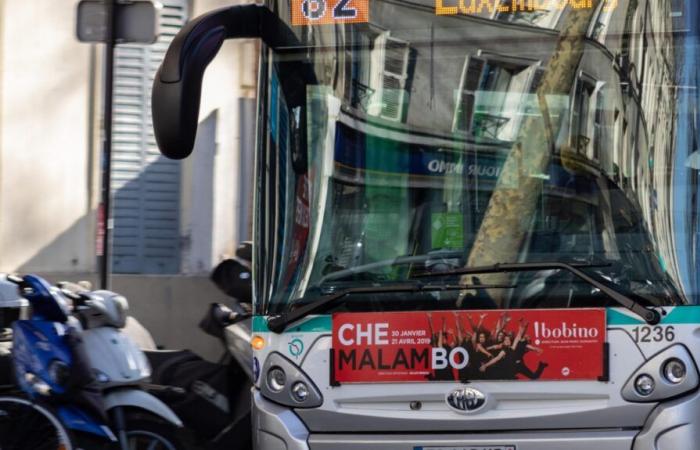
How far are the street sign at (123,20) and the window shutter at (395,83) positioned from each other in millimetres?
2916

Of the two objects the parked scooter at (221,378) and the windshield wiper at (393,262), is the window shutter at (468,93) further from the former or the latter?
the parked scooter at (221,378)

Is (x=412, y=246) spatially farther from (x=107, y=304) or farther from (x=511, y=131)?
(x=107, y=304)

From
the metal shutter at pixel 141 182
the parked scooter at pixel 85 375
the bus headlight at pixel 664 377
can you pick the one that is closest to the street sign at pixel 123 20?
the parked scooter at pixel 85 375

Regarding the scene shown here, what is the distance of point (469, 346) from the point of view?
5492 millimetres

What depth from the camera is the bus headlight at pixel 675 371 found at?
5.25 metres

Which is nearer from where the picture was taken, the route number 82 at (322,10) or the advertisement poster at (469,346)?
the advertisement poster at (469,346)

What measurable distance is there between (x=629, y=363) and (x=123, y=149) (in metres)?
6.37

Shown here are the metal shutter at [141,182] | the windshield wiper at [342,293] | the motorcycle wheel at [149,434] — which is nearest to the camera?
the windshield wiper at [342,293]

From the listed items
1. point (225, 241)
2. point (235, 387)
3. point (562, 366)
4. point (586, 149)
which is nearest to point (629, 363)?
point (562, 366)

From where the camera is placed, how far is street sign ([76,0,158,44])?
8.20m

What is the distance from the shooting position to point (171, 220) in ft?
35.3

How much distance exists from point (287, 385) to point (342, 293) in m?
0.49

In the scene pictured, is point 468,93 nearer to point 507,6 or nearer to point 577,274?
point 507,6

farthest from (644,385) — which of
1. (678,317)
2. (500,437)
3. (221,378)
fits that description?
(221,378)
